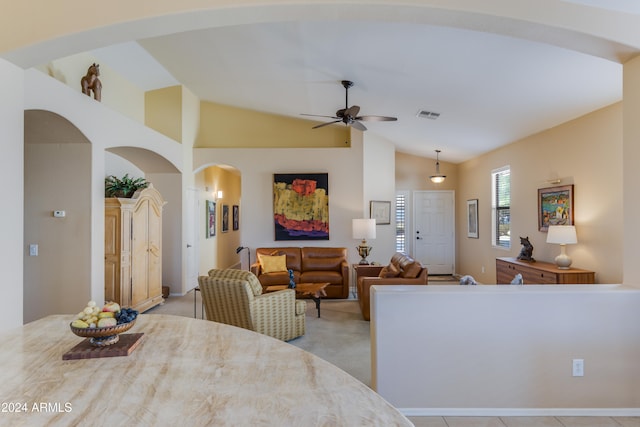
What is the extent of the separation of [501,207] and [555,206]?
64.4 inches

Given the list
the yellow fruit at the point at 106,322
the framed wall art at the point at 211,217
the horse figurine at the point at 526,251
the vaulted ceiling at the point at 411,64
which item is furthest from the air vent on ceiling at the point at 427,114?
the framed wall art at the point at 211,217

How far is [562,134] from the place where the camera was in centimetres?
468

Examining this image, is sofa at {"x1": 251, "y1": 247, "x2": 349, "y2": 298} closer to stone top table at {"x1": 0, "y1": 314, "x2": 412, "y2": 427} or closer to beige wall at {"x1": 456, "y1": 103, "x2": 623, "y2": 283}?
beige wall at {"x1": 456, "y1": 103, "x2": 623, "y2": 283}

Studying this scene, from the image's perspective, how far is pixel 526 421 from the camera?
7.89 ft

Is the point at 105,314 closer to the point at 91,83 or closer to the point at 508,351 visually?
the point at 508,351

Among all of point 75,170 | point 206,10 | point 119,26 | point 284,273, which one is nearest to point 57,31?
point 119,26

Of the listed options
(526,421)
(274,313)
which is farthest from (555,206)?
(274,313)

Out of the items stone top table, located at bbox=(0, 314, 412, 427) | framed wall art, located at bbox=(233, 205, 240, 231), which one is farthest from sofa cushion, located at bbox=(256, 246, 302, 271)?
stone top table, located at bbox=(0, 314, 412, 427)

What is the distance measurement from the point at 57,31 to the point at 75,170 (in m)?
2.35

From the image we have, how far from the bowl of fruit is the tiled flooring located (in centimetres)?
192

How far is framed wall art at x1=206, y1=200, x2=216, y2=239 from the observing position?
796 centimetres

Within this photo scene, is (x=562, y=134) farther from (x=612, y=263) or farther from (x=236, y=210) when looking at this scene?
(x=236, y=210)

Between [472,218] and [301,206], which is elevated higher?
[301,206]

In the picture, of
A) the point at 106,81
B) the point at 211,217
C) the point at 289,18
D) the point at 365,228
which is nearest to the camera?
the point at 289,18
